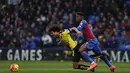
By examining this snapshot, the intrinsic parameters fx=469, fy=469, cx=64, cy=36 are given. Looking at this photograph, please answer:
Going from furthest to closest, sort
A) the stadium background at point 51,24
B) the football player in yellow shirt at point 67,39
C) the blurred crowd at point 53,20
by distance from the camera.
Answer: the blurred crowd at point 53,20, the stadium background at point 51,24, the football player in yellow shirt at point 67,39

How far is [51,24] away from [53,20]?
2.01 ft

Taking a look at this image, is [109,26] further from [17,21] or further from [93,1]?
[17,21]

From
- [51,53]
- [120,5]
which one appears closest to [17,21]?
[51,53]

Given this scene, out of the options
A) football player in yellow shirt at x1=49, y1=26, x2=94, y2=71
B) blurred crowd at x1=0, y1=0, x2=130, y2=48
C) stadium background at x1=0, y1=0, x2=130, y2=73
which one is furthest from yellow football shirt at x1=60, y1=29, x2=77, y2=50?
blurred crowd at x1=0, y1=0, x2=130, y2=48

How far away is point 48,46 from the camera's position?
1129 inches

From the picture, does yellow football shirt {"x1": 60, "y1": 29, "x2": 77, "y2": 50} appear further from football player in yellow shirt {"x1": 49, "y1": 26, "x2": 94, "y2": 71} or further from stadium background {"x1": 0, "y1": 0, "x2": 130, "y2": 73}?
stadium background {"x1": 0, "y1": 0, "x2": 130, "y2": 73}

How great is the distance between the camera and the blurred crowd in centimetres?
2869

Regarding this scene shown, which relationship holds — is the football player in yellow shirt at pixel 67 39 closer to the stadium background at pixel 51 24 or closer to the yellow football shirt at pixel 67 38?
the yellow football shirt at pixel 67 38

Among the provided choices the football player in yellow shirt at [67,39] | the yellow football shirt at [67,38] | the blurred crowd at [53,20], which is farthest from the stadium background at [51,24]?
the yellow football shirt at [67,38]

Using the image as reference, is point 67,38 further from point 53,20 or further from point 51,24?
point 53,20

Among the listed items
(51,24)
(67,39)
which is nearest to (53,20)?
(51,24)

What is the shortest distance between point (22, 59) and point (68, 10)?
213 inches

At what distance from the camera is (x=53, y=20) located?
31203 mm

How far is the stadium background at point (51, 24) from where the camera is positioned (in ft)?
92.1
